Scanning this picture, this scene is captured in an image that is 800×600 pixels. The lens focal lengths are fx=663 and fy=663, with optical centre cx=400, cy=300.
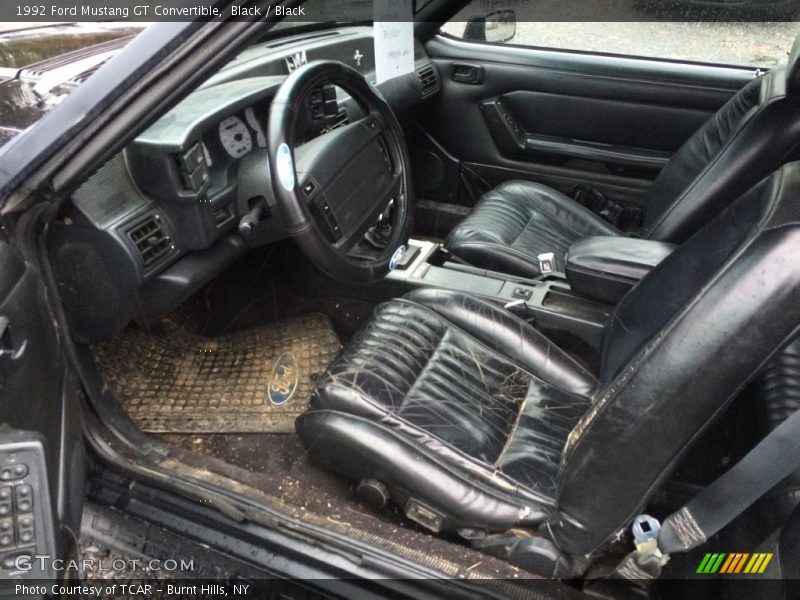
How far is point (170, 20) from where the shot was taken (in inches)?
40.1

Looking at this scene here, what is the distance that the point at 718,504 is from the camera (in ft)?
3.10

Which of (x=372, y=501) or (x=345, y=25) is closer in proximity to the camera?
(x=372, y=501)

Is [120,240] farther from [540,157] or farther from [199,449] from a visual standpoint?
[540,157]

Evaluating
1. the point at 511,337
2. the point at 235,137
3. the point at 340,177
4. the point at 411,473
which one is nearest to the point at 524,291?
the point at 511,337

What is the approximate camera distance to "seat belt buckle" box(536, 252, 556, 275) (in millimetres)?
1997

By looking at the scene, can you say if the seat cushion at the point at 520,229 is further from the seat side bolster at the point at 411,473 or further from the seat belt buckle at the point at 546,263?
the seat side bolster at the point at 411,473

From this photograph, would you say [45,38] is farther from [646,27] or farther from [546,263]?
[646,27]

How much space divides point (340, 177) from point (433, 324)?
43cm

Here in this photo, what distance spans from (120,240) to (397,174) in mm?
741

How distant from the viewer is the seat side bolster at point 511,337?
1.57 metres

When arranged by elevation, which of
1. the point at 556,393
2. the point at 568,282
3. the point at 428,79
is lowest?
the point at 556,393

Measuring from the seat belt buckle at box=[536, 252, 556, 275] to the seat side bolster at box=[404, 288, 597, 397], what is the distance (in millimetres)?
353

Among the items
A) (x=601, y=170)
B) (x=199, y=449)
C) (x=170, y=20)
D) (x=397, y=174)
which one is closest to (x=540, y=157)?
(x=601, y=170)
